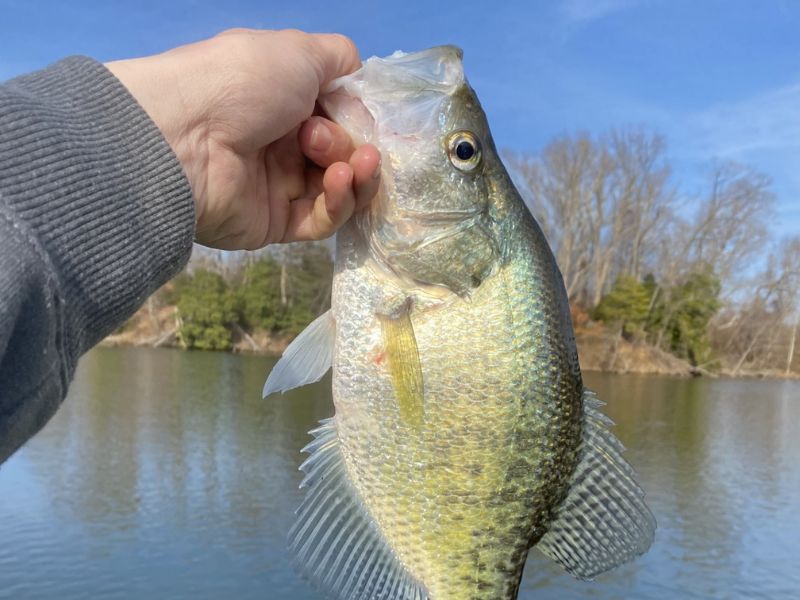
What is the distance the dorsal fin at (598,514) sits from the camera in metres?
2.40

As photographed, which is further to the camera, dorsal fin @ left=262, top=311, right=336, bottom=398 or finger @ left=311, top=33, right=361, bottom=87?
finger @ left=311, top=33, right=361, bottom=87

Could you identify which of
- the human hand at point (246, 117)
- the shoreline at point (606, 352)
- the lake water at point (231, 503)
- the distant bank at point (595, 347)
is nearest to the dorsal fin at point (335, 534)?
the human hand at point (246, 117)

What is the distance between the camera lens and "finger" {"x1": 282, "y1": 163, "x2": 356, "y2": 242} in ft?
7.43

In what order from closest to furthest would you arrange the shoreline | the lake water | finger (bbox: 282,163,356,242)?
1. finger (bbox: 282,163,356,242)
2. the lake water
3. the shoreline

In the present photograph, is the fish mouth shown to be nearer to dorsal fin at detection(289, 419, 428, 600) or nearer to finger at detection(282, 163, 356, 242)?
finger at detection(282, 163, 356, 242)

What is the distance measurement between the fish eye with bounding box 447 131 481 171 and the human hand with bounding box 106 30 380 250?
25 cm

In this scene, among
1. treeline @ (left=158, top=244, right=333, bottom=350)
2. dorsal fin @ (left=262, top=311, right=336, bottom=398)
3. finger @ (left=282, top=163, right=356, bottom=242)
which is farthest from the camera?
treeline @ (left=158, top=244, right=333, bottom=350)

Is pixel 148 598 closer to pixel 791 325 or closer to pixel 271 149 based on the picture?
pixel 271 149

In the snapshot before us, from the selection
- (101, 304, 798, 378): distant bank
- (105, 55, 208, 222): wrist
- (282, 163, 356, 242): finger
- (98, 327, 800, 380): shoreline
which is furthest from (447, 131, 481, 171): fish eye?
(98, 327, 800, 380): shoreline

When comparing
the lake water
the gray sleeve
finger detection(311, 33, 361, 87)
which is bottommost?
the lake water

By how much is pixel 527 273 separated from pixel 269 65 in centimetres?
107

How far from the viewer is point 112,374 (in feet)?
115

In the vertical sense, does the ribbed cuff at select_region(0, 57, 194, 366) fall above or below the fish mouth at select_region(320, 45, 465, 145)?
below

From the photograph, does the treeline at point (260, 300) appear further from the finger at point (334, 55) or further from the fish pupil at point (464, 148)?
the fish pupil at point (464, 148)
